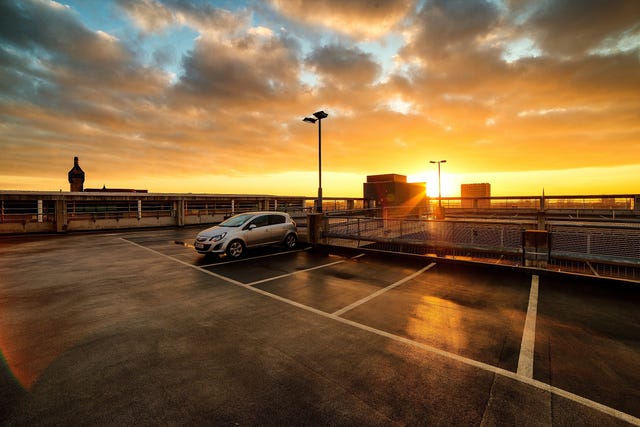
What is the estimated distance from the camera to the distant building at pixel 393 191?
7131 centimetres

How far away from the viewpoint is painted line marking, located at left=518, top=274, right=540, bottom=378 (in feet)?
11.7

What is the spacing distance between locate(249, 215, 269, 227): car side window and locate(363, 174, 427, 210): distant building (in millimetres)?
57404

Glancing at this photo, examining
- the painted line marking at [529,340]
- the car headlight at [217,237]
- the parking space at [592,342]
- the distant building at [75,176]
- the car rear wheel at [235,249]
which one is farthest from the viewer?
the distant building at [75,176]

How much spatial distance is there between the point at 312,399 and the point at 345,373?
0.63 m

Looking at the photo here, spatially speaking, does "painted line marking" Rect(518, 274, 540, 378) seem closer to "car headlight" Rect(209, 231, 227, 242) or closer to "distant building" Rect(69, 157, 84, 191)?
"car headlight" Rect(209, 231, 227, 242)

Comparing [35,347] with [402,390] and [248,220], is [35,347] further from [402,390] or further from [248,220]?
[248,220]

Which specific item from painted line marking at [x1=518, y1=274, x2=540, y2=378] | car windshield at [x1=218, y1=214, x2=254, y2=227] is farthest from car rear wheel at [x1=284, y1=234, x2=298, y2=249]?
painted line marking at [x1=518, y1=274, x2=540, y2=378]

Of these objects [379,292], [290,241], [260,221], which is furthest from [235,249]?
[379,292]

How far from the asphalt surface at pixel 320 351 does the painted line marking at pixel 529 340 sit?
30 millimetres

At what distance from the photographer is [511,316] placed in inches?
208

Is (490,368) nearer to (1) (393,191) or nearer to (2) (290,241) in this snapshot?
(2) (290,241)

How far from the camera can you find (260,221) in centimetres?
1169

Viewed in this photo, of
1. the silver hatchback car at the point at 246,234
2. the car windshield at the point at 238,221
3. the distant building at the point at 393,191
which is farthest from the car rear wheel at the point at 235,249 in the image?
the distant building at the point at 393,191

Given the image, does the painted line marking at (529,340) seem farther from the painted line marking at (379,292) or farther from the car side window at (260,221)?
the car side window at (260,221)
